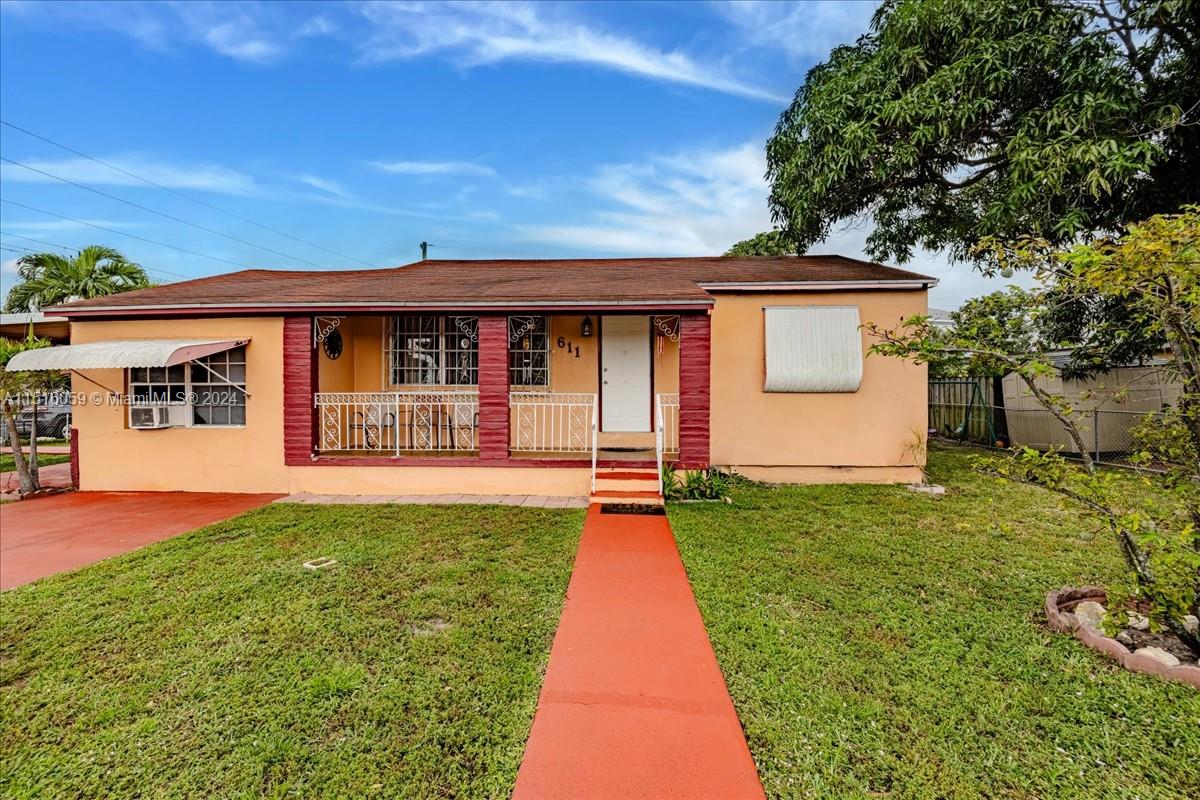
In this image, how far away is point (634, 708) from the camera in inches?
102

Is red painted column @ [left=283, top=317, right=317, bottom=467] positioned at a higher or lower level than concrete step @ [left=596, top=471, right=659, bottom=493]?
higher

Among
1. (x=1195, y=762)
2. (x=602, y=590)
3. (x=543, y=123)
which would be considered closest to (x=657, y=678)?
(x=602, y=590)

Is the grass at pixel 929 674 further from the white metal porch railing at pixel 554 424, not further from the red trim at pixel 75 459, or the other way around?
the red trim at pixel 75 459

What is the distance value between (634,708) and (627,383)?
671 cm

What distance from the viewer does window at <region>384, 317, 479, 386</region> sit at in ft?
30.0

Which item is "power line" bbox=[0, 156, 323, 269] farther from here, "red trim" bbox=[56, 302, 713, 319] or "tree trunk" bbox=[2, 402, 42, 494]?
"tree trunk" bbox=[2, 402, 42, 494]

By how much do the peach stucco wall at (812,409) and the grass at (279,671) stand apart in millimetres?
4478

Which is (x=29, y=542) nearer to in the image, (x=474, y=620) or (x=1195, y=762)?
(x=474, y=620)

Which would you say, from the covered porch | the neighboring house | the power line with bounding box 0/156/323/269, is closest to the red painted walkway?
the covered porch

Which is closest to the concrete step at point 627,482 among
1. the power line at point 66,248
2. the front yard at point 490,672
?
the front yard at point 490,672

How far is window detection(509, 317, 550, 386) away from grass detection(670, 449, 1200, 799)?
16.0 ft

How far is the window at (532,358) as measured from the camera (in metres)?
9.11

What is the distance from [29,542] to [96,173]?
2062cm

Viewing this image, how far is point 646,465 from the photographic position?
7473 millimetres
